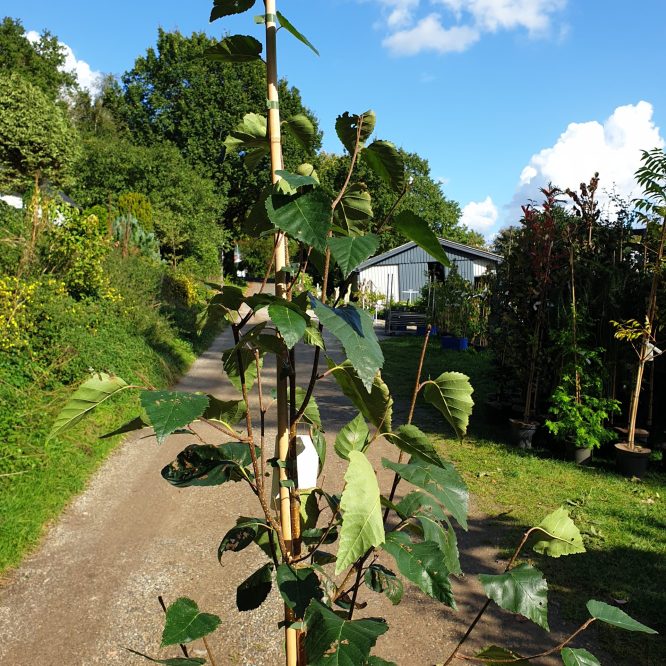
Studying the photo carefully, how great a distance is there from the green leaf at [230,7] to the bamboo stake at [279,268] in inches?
1.6

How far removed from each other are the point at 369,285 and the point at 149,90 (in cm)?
1922

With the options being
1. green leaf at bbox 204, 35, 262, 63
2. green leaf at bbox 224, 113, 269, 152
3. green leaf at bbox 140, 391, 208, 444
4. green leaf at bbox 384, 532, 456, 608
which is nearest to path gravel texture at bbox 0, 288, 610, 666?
green leaf at bbox 384, 532, 456, 608

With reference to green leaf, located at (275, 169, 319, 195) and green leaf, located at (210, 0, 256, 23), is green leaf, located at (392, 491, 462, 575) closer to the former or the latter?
green leaf, located at (275, 169, 319, 195)

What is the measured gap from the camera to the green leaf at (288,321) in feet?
2.82

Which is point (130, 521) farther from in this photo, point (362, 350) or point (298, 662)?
point (362, 350)

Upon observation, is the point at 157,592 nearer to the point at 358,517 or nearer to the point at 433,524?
the point at 433,524

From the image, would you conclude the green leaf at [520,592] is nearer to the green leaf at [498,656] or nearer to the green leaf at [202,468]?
the green leaf at [498,656]

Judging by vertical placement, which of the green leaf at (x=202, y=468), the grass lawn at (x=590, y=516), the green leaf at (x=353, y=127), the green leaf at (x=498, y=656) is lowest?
the grass lawn at (x=590, y=516)

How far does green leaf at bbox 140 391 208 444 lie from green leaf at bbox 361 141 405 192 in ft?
1.80

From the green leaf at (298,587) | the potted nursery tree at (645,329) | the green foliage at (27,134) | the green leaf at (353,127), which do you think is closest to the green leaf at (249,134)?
the green leaf at (353,127)

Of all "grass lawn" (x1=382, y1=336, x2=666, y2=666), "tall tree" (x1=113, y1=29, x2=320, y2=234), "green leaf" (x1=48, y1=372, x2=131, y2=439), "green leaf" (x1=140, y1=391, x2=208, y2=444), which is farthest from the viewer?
"tall tree" (x1=113, y1=29, x2=320, y2=234)

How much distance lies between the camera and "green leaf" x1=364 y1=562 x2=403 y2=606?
1.30 metres

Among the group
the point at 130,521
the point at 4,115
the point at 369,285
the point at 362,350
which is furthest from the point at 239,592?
the point at 369,285

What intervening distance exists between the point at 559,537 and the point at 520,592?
Answer: 0.21 metres
